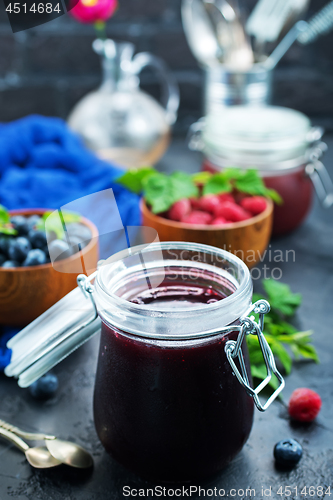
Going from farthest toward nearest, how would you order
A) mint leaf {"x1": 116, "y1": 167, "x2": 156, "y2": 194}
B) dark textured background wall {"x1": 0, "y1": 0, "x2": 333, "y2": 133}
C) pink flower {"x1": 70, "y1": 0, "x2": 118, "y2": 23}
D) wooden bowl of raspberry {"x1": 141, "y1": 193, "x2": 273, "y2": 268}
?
dark textured background wall {"x1": 0, "y1": 0, "x2": 333, "y2": 133} < pink flower {"x1": 70, "y1": 0, "x2": 118, "y2": 23} < mint leaf {"x1": 116, "y1": 167, "x2": 156, "y2": 194} < wooden bowl of raspberry {"x1": 141, "y1": 193, "x2": 273, "y2": 268}

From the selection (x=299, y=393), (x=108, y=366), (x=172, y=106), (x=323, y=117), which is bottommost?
(x=323, y=117)

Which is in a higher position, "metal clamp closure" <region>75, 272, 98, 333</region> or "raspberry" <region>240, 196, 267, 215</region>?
"metal clamp closure" <region>75, 272, 98, 333</region>

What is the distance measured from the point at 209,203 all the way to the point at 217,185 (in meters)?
0.05

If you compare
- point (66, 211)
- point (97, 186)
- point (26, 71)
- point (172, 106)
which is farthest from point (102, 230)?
point (26, 71)

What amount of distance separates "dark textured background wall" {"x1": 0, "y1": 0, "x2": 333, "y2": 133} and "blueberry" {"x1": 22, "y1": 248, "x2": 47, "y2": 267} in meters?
1.17

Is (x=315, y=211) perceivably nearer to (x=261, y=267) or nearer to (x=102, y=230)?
(x=261, y=267)

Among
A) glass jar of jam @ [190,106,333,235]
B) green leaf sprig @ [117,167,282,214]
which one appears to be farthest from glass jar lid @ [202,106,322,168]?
green leaf sprig @ [117,167,282,214]

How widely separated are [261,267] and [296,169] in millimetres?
233

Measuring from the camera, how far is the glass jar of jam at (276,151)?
1.08m

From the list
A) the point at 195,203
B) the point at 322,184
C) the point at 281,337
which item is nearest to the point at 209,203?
the point at 195,203

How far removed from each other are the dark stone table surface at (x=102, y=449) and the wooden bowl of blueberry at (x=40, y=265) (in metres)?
0.09

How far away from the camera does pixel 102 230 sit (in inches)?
28.3

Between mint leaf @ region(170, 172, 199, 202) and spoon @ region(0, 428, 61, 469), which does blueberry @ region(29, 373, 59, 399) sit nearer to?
spoon @ region(0, 428, 61, 469)

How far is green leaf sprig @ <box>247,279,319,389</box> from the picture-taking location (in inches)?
27.5
